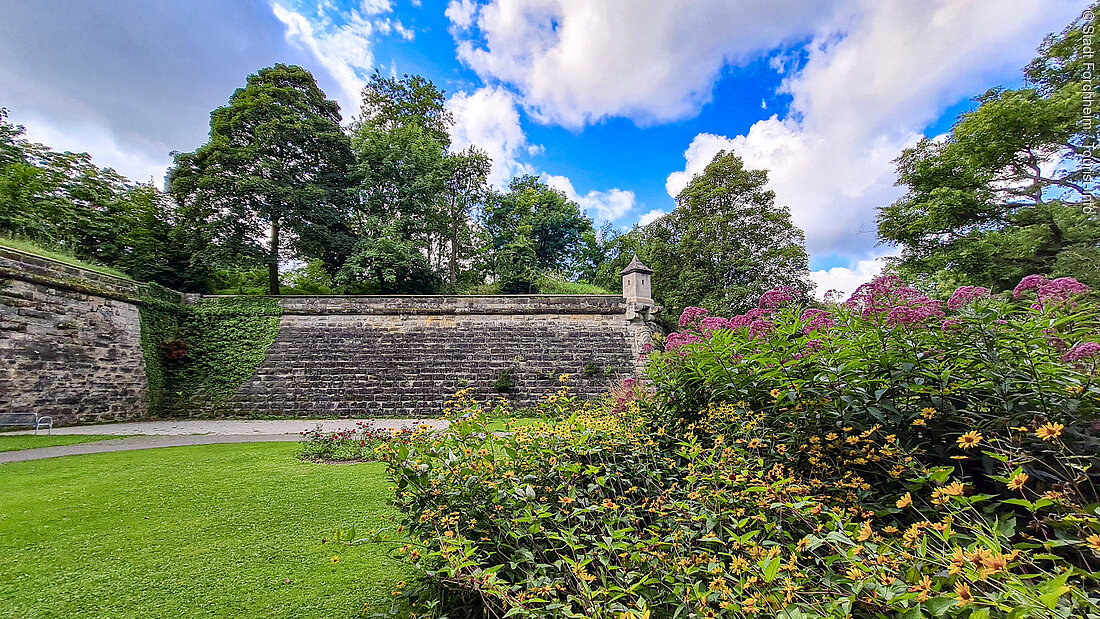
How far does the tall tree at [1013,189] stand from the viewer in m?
11.5

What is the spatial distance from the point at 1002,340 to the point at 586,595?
85.6 inches

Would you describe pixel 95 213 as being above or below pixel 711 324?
above

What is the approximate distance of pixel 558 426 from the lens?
2.55 metres

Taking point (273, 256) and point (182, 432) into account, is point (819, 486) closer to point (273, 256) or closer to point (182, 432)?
point (182, 432)

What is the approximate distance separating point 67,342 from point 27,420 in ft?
7.09


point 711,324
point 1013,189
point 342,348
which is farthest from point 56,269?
point 1013,189

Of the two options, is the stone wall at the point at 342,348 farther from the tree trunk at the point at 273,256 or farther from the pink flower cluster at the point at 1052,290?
the pink flower cluster at the point at 1052,290

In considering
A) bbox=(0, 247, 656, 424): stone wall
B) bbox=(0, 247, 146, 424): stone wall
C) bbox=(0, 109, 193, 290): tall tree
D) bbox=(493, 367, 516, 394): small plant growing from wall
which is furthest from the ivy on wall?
bbox=(493, 367, 516, 394): small plant growing from wall

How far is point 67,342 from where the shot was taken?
33.8 ft

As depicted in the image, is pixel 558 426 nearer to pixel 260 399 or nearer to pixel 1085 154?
pixel 260 399

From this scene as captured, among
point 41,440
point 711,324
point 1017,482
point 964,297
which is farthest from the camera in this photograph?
point 41,440

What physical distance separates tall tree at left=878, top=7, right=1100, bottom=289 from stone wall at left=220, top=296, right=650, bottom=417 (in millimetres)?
9564

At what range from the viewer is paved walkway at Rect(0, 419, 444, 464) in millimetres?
7242

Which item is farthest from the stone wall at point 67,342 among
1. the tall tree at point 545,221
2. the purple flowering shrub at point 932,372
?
the tall tree at point 545,221
